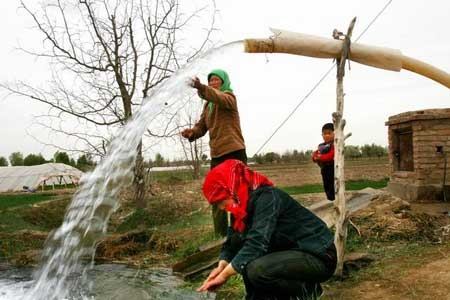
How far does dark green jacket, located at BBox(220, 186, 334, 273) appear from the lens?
264 centimetres

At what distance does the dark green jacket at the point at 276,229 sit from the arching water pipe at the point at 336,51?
1398 mm

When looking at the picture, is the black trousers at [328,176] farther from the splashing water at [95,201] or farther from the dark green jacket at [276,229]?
the dark green jacket at [276,229]

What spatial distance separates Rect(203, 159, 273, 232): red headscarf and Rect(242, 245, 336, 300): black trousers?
28 centimetres

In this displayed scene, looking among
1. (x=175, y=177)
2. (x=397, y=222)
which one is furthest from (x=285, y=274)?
(x=175, y=177)

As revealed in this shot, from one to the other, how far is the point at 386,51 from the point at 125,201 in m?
9.10

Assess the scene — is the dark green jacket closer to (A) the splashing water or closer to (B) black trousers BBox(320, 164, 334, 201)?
(A) the splashing water

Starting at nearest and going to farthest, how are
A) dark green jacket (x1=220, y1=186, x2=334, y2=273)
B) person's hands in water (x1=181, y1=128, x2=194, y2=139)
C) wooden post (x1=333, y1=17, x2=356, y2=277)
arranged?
1. dark green jacket (x1=220, y1=186, x2=334, y2=273)
2. wooden post (x1=333, y1=17, x2=356, y2=277)
3. person's hands in water (x1=181, y1=128, x2=194, y2=139)

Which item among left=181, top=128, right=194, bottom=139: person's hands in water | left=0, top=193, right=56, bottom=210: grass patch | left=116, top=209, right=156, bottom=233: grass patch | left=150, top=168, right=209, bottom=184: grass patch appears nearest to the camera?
left=181, top=128, right=194, bottom=139: person's hands in water

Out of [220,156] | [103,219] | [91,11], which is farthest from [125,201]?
[220,156]

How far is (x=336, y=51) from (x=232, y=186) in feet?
6.36

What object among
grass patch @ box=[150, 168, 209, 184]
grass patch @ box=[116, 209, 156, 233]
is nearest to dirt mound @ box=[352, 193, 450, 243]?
grass patch @ box=[116, 209, 156, 233]

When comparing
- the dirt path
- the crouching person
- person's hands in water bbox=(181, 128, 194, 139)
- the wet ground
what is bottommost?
the wet ground

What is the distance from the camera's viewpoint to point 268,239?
8.64ft

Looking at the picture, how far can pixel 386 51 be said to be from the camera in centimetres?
389
